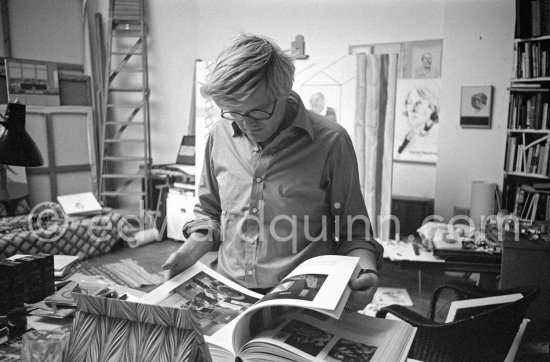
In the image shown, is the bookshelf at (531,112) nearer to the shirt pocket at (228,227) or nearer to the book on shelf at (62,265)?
the shirt pocket at (228,227)

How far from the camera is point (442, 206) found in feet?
14.7

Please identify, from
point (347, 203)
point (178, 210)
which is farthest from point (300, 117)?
point (178, 210)

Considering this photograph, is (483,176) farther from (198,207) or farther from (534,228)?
(198,207)

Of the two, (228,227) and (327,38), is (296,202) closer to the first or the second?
(228,227)

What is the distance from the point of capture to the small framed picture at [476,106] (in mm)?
4160

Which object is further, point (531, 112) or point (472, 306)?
point (531, 112)

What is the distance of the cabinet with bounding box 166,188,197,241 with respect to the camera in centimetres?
472

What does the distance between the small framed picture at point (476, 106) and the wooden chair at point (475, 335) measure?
9.27ft

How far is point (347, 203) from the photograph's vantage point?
1176 mm

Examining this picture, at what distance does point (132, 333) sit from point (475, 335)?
1329 millimetres

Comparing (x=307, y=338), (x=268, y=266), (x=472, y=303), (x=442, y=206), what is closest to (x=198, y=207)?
(x=268, y=266)

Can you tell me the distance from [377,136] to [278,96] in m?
2.61

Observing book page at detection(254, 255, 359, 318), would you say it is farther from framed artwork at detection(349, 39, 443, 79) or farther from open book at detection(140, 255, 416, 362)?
framed artwork at detection(349, 39, 443, 79)

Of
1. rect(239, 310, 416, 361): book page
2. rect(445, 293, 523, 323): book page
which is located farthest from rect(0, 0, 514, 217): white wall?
rect(239, 310, 416, 361): book page
